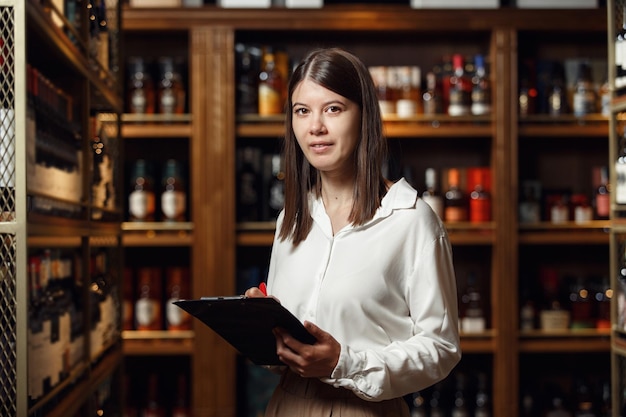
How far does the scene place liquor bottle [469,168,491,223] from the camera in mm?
3539

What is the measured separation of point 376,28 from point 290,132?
6.54 ft

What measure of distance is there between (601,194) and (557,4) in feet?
2.89

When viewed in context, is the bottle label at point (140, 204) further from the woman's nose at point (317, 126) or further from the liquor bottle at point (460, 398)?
the woman's nose at point (317, 126)

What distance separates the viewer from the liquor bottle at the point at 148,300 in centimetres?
350

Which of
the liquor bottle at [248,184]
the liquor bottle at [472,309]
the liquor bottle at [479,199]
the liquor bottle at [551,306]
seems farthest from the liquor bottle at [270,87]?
the liquor bottle at [551,306]

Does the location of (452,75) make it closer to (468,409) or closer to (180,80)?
(180,80)

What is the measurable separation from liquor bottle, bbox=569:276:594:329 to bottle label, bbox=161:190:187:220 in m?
1.85

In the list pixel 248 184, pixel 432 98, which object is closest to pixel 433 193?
pixel 432 98

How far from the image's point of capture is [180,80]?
3584 mm

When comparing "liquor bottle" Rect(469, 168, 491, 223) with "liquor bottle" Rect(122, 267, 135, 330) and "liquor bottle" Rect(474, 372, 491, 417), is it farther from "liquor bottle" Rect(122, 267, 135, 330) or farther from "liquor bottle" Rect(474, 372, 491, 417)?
"liquor bottle" Rect(122, 267, 135, 330)

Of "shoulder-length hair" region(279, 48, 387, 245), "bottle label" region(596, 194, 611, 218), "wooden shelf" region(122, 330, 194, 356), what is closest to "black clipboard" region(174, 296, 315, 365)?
"shoulder-length hair" region(279, 48, 387, 245)

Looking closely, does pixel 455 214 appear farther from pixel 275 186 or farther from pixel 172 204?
pixel 172 204

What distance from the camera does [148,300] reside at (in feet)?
11.6

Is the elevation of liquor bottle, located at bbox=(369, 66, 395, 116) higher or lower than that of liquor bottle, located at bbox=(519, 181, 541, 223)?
higher
